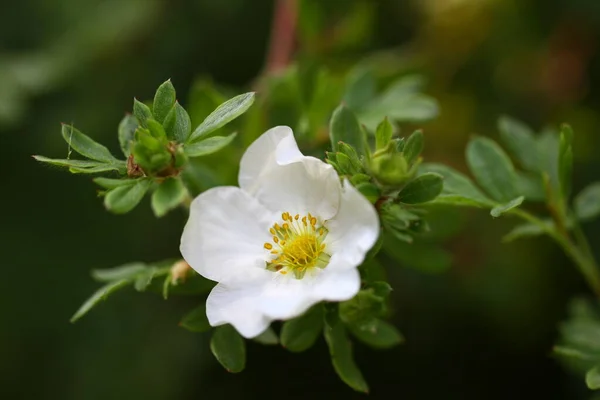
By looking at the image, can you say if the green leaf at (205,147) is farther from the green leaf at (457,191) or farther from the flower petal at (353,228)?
the green leaf at (457,191)

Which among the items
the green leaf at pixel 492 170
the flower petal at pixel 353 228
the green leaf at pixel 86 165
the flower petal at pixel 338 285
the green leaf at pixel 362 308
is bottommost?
the green leaf at pixel 362 308

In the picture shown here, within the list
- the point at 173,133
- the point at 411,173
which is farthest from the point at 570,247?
the point at 173,133

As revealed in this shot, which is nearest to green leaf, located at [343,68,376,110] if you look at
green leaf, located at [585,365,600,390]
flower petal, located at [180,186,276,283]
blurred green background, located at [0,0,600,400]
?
blurred green background, located at [0,0,600,400]

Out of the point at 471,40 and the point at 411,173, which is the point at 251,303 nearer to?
the point at 411,173

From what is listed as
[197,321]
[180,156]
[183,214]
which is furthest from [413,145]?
[183,214]

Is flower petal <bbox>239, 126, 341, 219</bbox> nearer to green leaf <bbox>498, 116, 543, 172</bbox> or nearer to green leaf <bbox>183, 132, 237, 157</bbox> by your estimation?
green leaf <bbox>183, 132, 237, 157</bbox>


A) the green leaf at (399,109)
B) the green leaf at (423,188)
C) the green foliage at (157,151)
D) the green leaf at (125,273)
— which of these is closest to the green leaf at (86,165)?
the green foliage at (157,151)
